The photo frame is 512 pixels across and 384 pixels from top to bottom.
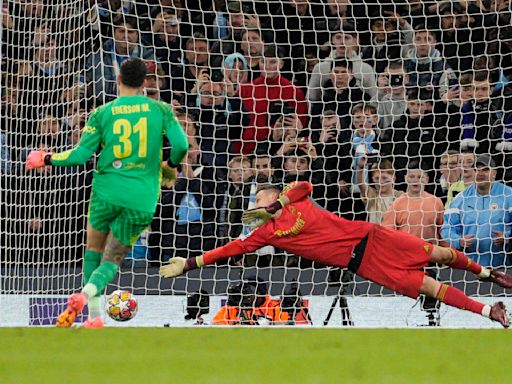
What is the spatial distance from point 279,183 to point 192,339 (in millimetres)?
4069

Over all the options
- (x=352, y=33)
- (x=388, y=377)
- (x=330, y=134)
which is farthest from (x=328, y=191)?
(x=388, y=377)

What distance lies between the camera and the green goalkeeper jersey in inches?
291

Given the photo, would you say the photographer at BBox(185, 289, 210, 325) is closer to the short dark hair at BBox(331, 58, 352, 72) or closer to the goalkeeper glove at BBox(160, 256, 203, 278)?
the goalkeeper glove at BBox(160, 256, 203, 278)

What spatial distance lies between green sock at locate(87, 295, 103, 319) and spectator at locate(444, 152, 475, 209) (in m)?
4.43

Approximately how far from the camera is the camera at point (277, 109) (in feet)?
38.0

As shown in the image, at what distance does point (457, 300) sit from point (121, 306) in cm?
274

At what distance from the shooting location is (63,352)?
6.17 meters

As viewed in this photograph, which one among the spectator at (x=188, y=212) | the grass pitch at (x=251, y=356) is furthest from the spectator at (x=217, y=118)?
the grass pitch at (x=251, y=356)

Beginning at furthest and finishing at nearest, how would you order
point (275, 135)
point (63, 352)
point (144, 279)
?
point (275, 135)
point (144, 279)
point (63, 352)

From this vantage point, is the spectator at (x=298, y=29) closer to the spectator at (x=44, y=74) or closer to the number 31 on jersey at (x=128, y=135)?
the spectator at (x=44, y=74)

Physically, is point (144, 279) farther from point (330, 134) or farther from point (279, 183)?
point (330, 134)

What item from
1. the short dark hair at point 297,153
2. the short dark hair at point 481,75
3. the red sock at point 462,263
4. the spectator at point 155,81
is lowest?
the red sock at point 462,263

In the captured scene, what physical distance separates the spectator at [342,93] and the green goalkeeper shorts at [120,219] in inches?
165

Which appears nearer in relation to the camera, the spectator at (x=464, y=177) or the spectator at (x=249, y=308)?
the spectator at (x=249, y=308)
